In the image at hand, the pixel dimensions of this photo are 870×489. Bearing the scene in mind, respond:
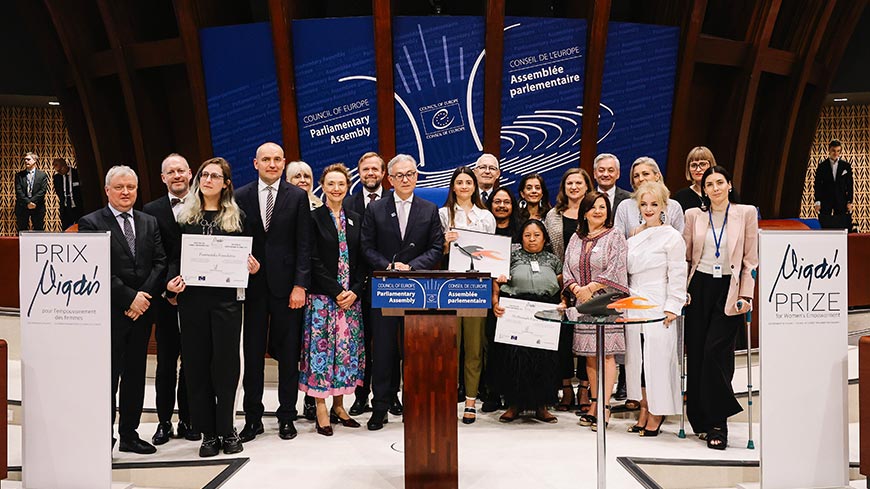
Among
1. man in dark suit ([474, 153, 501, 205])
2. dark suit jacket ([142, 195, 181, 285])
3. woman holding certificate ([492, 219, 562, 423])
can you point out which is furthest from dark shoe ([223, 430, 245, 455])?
man in dark suit ([474, 153, 501, 205])

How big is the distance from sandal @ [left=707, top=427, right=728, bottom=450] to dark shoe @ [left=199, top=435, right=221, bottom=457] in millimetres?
2827

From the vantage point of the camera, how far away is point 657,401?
463 centimetres

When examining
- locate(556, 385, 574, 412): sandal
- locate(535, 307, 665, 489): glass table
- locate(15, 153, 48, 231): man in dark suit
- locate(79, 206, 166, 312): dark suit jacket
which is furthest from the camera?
locate(15, 153, 48, 231): man in dark suit

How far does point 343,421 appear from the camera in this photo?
196 inches

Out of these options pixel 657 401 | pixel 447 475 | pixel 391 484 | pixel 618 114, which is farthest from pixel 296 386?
pixel 618 114

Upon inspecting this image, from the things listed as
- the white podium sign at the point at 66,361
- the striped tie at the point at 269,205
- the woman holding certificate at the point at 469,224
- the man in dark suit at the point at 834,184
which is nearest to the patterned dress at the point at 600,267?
the woman holding certificate at the point at 469,224

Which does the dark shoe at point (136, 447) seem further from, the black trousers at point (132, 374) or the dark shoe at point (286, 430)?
the dark shoe at point (286, 430)

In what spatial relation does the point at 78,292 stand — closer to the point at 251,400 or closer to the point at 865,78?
the point at 251,400

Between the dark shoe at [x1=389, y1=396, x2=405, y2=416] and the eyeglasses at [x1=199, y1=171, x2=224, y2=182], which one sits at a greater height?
the eyeglasses at [x1=199, y1=171, x2=224, y2=182]

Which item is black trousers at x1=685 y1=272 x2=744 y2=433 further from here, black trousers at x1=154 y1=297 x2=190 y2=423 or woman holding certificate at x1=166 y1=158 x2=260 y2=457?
black trousers at x1=154 y1=297 x2=190 y2=423

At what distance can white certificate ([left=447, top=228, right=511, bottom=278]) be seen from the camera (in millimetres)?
4680

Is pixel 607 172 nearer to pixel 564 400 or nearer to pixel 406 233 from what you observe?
pixel 406 233

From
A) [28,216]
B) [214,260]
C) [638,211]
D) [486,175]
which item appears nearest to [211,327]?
[214,260]

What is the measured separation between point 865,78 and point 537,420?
8.38 metres
